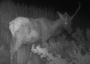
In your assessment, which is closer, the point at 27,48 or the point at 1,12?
the point at 27,48

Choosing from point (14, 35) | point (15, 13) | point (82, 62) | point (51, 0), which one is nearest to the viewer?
point (14, 35)

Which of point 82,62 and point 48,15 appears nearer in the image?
point 82,62

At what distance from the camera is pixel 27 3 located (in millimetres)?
3451

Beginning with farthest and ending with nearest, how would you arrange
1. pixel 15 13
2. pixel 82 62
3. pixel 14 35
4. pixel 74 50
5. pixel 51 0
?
pixel 51 0, pixel 15 13, pixel 74 50, pixel 82 62, pixel 14 35

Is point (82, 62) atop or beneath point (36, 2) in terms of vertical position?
beneath

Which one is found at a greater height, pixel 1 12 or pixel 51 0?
pixel 51 0

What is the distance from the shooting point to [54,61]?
112 inches

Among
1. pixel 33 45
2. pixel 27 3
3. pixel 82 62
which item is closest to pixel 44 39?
pixel 33 45

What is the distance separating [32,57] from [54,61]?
41cm

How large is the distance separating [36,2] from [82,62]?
1.41 m

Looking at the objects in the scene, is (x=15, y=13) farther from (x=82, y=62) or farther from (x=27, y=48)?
(x=82, y=62)

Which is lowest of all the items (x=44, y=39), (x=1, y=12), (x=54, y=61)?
(x=54, y=61)

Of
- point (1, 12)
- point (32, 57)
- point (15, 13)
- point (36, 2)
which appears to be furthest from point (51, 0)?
point (32, 57)

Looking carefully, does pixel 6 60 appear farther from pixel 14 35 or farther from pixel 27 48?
pixel 14 35
